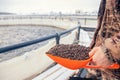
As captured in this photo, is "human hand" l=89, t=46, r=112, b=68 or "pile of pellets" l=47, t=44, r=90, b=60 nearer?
"human hand" l=89, t=46, r=112, b=68

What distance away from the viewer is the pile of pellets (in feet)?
8.31

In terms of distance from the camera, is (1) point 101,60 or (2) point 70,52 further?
(2) point 70,52

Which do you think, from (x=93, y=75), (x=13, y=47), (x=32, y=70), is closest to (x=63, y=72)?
(x=32, y=70)

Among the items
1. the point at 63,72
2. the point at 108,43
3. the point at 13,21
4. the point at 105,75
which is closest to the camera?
the point at 108,43

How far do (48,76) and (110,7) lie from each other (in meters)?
2.34

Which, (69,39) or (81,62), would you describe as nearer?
(81,62)

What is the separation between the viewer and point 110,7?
239cm

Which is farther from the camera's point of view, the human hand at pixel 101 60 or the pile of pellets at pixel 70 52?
the pile of pellets at pixel 70 52

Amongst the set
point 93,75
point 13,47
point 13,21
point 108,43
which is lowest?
point 13,21

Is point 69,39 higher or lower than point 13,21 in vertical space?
higher

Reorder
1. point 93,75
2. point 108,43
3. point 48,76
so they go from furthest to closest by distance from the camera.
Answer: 1. point 48,76
2. point 93,75
3. point 108,43

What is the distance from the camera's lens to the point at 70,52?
2725 millimetres

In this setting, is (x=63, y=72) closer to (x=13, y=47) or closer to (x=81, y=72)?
(x=81, y=72)

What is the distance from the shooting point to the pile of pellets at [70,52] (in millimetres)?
2533
